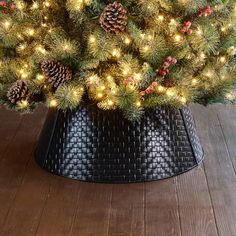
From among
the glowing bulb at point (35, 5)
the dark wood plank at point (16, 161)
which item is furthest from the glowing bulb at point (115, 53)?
the dark wood plank at point (16, 161)

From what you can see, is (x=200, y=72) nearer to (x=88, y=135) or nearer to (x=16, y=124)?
(x=88, y=135)

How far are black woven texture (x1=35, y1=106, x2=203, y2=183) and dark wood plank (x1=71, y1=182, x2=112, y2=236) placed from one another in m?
0.06

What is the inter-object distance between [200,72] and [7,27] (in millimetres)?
758

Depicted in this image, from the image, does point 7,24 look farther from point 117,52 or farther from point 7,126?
point 7,126

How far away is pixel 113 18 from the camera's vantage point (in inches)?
58.4

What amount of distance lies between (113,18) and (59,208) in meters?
0.69

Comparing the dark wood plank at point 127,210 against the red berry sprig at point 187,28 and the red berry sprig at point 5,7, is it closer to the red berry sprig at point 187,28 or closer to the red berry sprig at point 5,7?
the red berry sprig at point 187,28

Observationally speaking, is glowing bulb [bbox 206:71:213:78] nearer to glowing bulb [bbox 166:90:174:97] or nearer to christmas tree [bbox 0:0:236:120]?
christmas tree [bbox 0:0:236:120]

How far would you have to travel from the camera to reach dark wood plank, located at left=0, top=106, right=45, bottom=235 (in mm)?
1610

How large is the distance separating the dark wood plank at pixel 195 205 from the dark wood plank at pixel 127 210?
0.14m

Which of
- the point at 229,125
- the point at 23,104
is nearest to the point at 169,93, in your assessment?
the point at 23,104

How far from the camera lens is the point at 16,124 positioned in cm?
224

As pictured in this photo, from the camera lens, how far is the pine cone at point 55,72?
5.12 ft

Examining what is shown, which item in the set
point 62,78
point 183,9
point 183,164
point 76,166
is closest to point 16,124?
point 76,166
